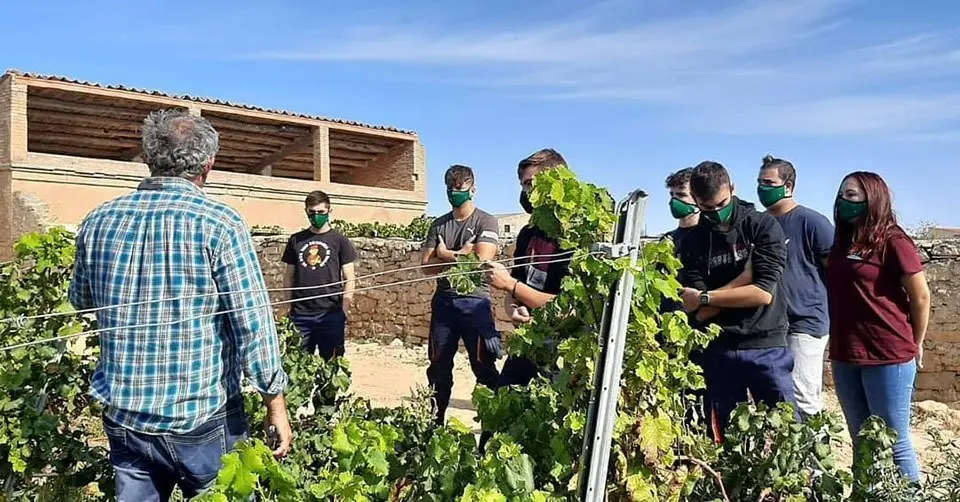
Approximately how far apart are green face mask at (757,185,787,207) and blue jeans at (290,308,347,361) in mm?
2908

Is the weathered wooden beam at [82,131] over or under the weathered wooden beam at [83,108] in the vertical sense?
under

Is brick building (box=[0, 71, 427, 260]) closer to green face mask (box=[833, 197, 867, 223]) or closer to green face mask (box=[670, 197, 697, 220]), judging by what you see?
green face mask (box=[670, 197, 697, 220])

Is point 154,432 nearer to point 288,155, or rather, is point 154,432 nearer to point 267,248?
point 267,248

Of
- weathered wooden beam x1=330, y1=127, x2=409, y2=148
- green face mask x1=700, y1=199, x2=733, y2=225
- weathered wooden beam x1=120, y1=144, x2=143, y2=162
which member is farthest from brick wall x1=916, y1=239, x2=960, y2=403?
weathered wooden beam x1=120, y1=144, x2=143, y2=162

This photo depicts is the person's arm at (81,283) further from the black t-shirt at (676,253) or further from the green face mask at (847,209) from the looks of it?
the green face mask at (847,209)

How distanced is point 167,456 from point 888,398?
268 centimetres

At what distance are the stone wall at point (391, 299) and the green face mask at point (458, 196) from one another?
16.4 ft

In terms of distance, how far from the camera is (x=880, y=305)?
3127 mm

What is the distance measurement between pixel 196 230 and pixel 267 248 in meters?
10.1

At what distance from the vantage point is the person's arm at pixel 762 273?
10.4ft

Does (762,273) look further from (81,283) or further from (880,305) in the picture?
(81,283)

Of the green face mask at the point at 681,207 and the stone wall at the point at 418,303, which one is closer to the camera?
the green face mask at the point at 681,207

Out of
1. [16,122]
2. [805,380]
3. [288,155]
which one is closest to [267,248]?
[16,122]

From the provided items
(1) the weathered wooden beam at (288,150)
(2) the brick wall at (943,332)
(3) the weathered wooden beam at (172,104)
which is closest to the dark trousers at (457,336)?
(2) the brick wall at (943,332)
